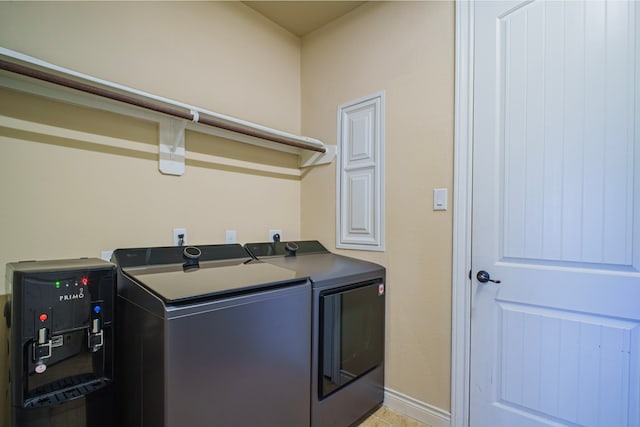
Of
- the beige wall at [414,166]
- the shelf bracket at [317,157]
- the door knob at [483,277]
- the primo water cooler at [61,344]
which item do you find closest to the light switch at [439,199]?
the beige wall at [414,166]

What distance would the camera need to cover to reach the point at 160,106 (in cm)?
152

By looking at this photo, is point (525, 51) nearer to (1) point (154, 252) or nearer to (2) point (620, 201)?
(2) point (620, 201)

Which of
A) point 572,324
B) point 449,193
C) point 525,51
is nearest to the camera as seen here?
point 572,324

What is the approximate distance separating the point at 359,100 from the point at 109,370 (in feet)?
6.73

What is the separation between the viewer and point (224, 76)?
208 centimetres

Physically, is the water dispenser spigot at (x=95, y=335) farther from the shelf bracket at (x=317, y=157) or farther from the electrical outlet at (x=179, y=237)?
the shelf bracket at (x=317, y=157)

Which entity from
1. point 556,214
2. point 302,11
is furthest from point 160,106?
point 556,214

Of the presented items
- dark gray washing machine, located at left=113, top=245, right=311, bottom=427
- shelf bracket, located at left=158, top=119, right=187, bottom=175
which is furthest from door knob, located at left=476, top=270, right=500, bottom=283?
shelf bracket, located at left=158, top=119, right=187, bottom=175

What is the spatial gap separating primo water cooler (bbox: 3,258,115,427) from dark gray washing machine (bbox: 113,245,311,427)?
0.31 ft

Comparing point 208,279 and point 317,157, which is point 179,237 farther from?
point 317,157

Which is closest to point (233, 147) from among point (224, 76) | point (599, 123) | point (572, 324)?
point (224, 76)

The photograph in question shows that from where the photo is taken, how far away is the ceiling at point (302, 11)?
216cm

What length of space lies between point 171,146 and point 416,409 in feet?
7.01

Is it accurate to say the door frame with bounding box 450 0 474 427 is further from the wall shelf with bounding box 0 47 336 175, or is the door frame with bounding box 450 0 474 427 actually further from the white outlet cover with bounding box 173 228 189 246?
the white outlet cover with bounding box 173 228 189 246
